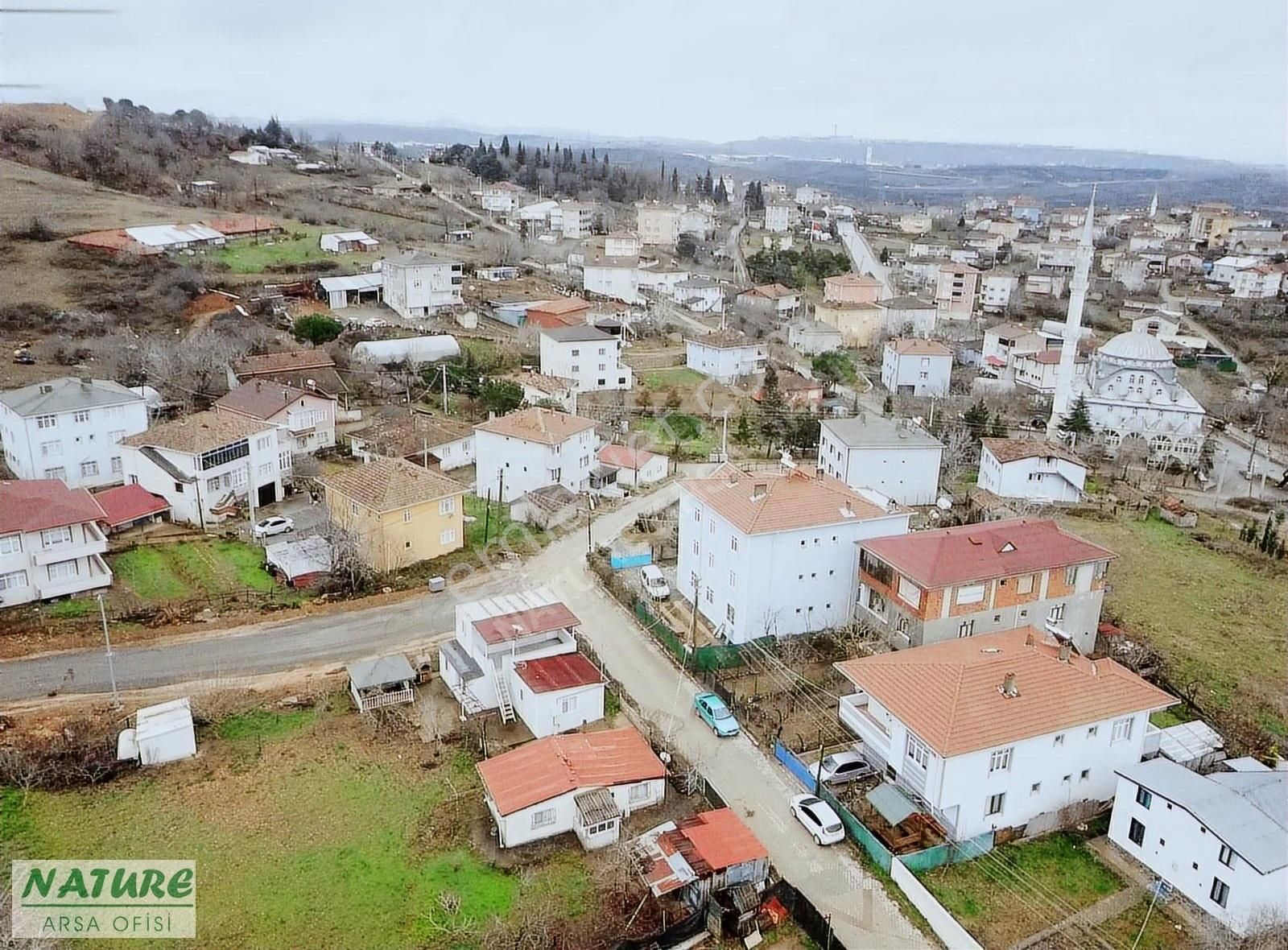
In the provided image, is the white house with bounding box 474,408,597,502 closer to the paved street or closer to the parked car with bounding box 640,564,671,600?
the paved street

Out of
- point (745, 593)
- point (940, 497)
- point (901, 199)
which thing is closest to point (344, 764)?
point (745, 593)

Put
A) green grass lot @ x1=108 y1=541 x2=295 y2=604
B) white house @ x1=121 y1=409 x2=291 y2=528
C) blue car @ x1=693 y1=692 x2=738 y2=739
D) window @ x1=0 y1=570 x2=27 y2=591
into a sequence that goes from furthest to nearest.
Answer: white house @ x1=121 y1=409 x2=291 y2=528
green grass lot @ x1=108 y1=541 x2=295 y2=604
window @ x1=0 y1=570 x2=27 y2=591
blue car @ x1=693 y1=692 x2=738 y2=739

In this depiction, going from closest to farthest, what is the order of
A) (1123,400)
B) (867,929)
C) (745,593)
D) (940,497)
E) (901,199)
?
(867,929), (745,593), (940,497), (1123,400), (901,199)

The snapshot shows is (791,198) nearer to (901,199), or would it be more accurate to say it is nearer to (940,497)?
(901,199)

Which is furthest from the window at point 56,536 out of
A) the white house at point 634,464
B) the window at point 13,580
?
the white house at point 634,464

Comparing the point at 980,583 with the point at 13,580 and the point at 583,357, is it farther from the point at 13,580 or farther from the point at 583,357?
the point at 583,357

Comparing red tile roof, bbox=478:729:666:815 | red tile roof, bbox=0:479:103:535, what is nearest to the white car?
red tile roof, bbox=0:479:103:535
